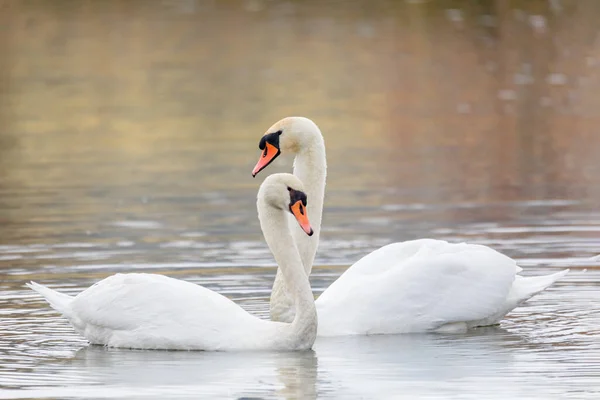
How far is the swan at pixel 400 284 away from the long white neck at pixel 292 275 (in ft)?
1.40

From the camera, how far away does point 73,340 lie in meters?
11.0

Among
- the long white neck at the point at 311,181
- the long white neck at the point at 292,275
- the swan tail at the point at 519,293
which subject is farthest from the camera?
the long white neck at the point at 311,181

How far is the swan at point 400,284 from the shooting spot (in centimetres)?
1099

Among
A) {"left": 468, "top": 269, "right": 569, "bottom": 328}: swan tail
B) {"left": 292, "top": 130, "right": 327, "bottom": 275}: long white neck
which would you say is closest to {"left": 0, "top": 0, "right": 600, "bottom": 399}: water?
{"left": 468, "top": 269, "right": 569, "bottom": 328}: swan tail

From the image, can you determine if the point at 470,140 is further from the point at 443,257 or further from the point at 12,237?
the point at 443,257

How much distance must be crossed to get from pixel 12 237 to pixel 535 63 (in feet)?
73.0

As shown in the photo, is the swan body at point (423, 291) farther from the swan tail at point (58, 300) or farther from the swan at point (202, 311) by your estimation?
the swan tail at point (58, 300)

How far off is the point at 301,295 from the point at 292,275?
0.75 ft

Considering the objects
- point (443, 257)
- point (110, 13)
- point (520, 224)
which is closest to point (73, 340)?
point (443, 257)

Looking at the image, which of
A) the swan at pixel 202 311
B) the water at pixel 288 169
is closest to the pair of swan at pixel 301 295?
the swan at pixel 202 311

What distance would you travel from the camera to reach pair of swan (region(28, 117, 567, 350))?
34.2 feet

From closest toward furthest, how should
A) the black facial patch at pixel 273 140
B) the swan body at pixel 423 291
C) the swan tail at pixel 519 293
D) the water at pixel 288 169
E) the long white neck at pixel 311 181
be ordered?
the water at pixel 288 169 → the swan body at pixel 423 291 → the swan tail at pixel 519 293 → the long white neck at pixel 311 181 → the black facial patch at pixel 273 140

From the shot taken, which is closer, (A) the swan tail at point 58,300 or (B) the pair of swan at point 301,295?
(B) the pair of swan at point 301,295

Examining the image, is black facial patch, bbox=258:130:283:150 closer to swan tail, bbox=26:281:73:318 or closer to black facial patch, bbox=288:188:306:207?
black facial patch, bbox=288:188:306:207
